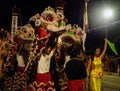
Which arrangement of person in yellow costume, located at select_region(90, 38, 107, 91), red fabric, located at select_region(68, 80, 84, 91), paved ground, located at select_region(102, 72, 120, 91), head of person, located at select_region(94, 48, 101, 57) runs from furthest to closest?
paved ground, located at select_region(102, 72, 120, 91) < person in yellow costume, located at select_region(90, 38, 107, 91) < head of person, located at select_region(94, 48, 101, 57) < red fabric, located at select_region(68, 80, 84, 91)

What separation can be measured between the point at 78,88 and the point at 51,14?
2.41 meters

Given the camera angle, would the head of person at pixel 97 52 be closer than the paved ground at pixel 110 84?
Yes

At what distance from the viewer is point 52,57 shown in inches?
405

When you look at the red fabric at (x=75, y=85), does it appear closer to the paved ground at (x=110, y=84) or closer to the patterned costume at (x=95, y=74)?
the patterned costume at (x=95, y=74)

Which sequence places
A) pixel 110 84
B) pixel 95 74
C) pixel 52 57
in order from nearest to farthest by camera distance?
pixel 52 57
pixel 95 74
pixel 110 84

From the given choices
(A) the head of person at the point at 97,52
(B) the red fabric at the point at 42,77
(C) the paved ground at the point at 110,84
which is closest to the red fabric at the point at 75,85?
(B) the red fabric at the point at 42,77

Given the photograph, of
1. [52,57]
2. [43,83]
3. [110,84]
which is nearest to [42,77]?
[43,83]

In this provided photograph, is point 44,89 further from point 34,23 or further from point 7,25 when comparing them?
point 7,25

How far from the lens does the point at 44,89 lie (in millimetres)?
9781

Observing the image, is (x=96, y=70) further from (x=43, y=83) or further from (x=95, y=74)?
(x=43, y=83)

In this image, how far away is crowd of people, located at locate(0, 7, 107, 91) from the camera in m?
8.84

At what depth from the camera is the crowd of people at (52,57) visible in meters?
8.84

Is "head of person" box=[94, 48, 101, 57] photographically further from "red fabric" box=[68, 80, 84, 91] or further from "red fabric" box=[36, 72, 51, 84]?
"red fabric" box=[68, 80, 84, 91]

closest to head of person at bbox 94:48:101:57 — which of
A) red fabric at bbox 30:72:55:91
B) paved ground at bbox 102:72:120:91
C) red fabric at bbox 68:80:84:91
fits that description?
red fabric at bbox 30:72:55:91
